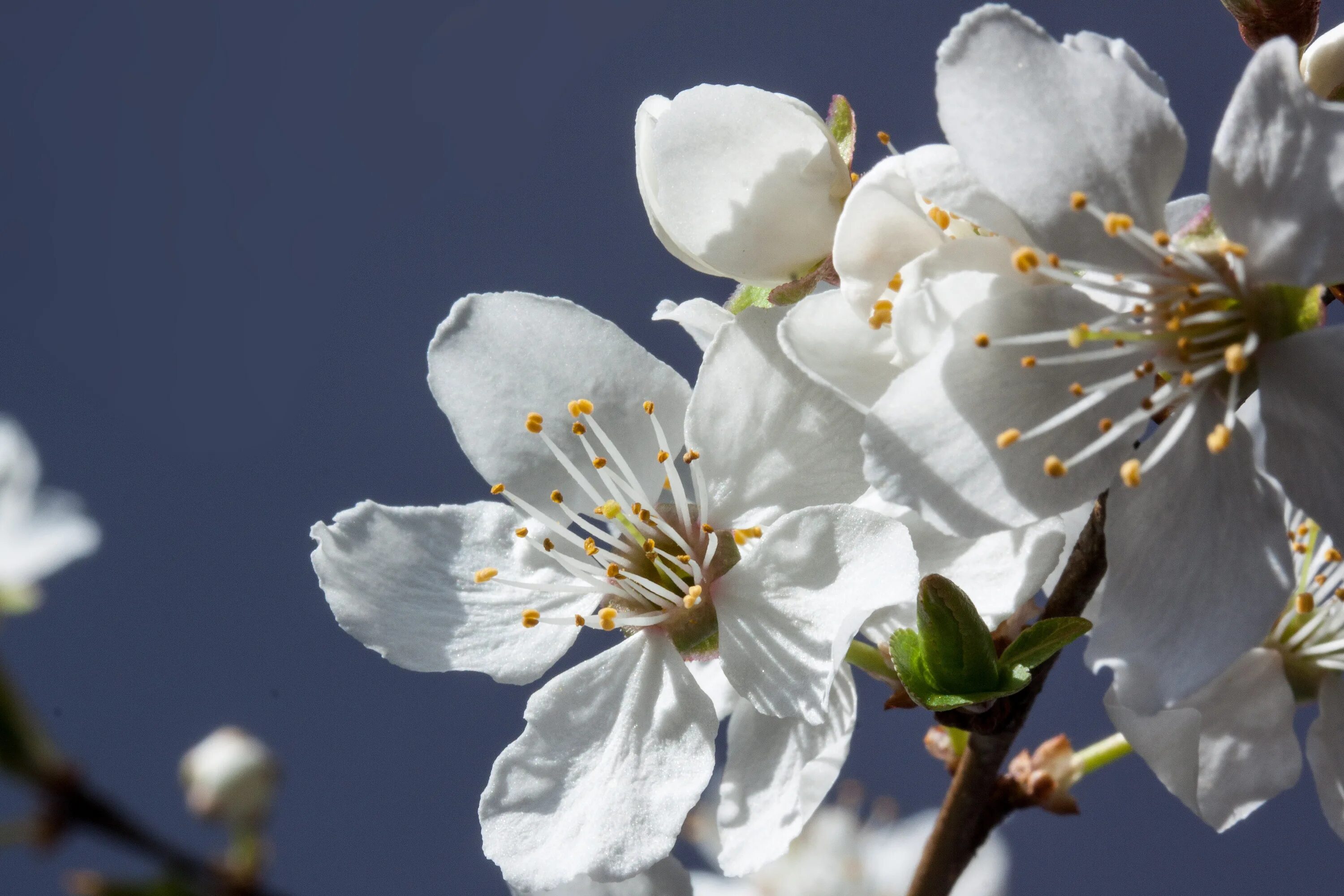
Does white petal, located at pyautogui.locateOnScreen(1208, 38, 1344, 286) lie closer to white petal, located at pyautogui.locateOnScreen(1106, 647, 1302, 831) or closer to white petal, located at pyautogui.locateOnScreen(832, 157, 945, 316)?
white petal, located at pyautogui.locateOnScreen(832, 157, 945, 316)

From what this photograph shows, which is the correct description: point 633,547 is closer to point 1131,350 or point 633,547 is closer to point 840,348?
point 840,348

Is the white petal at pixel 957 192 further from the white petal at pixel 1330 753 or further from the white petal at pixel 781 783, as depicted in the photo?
the white petal at pixel 1330 753

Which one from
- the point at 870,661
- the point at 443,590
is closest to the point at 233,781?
the point at 443,590

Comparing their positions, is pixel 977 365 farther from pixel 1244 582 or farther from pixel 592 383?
pixel 592 383

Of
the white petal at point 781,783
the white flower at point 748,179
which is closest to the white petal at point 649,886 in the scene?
the white petal at point 781,783

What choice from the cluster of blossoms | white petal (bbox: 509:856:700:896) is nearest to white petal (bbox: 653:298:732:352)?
the cluster of blossoms

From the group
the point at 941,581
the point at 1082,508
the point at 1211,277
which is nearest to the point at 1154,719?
the point at 1082,508

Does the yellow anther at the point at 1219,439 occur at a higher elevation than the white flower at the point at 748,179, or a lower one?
lower
